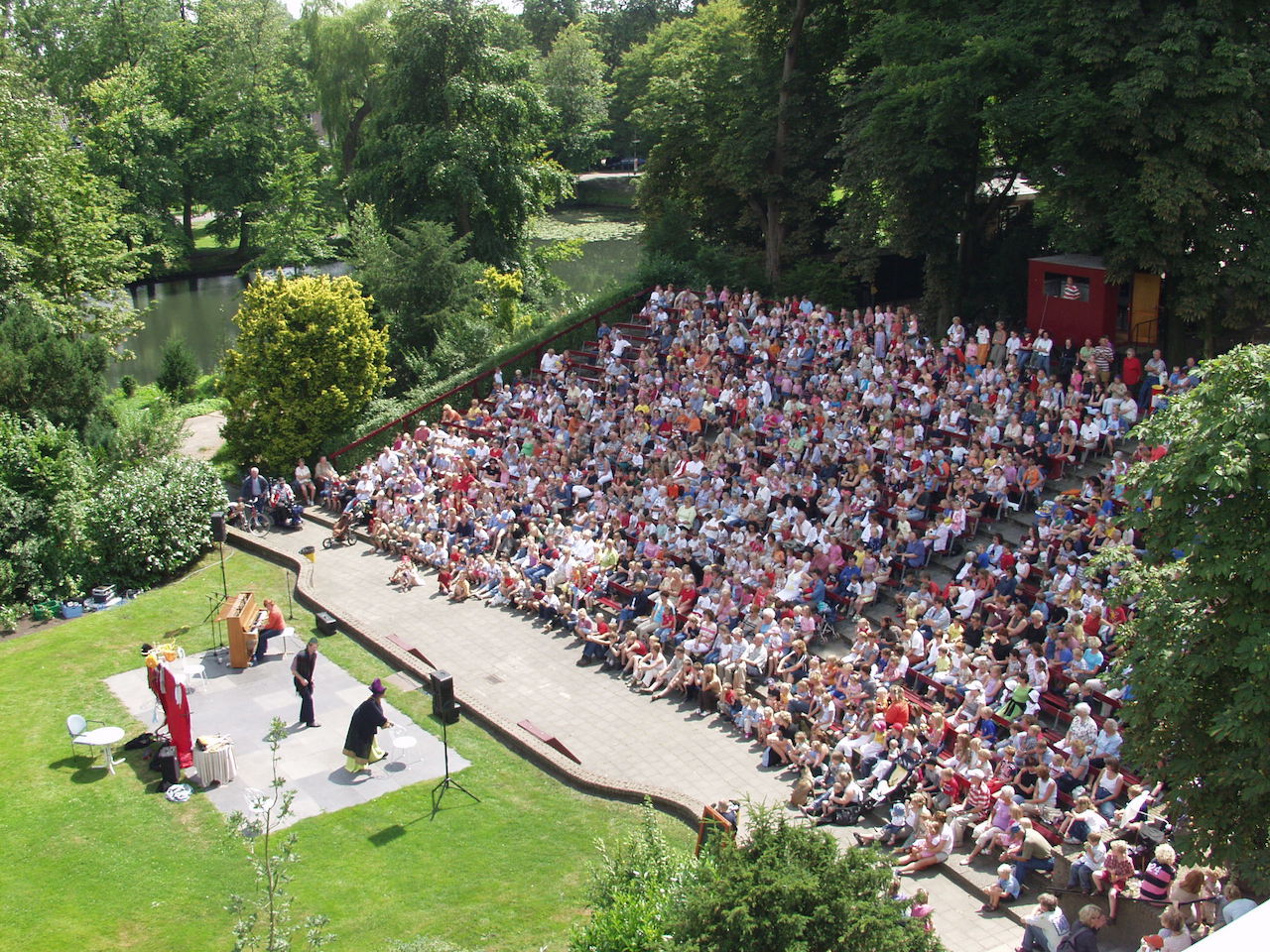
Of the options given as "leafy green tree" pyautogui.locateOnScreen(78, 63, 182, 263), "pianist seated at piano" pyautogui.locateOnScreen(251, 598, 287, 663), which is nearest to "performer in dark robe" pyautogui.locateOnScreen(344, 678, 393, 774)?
"pianist seated at piano" pyautogui.locateOnScreen(251, 598, 287, 663)

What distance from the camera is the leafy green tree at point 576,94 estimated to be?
7100 cm

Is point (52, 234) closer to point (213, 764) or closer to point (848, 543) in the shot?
point (213, 764)

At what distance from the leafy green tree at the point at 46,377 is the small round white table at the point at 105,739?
11.3 meters

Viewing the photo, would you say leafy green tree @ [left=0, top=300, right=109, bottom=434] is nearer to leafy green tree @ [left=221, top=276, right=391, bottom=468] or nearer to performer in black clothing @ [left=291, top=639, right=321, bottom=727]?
leafy green tree @ [left=221, top=276, right=391, bottom=468]

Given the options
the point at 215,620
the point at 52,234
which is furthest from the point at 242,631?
the point at 52,234

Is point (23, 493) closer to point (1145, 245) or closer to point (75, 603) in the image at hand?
point (75, 603)

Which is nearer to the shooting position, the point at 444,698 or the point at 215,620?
the point at 444,698

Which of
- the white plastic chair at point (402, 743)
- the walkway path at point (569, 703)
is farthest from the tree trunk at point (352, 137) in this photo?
the white plastic chair at point (402, 743)

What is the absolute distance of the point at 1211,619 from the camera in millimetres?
9516

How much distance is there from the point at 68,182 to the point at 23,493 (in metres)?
14.3

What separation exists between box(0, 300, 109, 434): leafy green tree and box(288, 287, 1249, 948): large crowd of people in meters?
5.02

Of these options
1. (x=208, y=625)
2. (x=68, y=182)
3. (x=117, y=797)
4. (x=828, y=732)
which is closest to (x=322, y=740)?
(x=117, y=797)

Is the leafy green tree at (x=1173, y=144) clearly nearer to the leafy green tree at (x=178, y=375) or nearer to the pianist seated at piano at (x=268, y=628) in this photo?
the pianist seated at piano at (x=268, y=628)

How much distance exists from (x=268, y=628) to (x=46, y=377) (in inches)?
400
